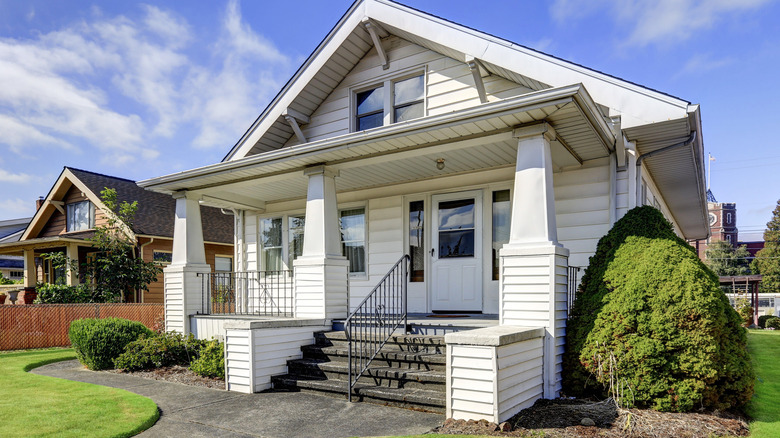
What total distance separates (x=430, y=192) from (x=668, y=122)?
12.5 feet

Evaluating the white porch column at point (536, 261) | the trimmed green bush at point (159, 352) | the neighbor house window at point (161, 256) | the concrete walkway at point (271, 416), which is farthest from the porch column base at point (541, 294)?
the neighbor house window at point (161, 256)

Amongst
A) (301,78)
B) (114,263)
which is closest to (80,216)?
(114,263)

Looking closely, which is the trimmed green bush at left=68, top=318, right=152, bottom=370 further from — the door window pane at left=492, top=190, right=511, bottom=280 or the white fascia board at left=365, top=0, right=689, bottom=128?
the white fascia board at left=365, top=0, right=689, bottom=128

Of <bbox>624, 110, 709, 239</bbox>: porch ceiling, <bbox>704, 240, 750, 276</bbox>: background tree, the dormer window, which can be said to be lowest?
<bbox>704, 240, 750, 276</bbox>: background tree

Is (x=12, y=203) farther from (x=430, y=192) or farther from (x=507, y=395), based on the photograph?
(x=507, y=395)

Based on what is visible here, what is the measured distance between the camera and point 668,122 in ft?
21.0

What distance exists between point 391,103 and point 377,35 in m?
1.26

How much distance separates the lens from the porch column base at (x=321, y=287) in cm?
726

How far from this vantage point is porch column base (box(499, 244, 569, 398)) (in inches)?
209

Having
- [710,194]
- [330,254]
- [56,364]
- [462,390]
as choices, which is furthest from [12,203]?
[710,194]

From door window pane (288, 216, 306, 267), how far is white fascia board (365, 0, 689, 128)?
4.46 metres

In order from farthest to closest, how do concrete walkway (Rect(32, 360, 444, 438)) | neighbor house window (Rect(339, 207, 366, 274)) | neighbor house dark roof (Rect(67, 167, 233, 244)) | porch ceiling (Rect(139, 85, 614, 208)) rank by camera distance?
1. neighbor house dark roof (Rect(67, 167, 233, 244))
2. neighbor house window (Rect(339, 207, 366, 274))
3. porch ceiling (Rect(139, 85, 614, 208))
4. concrete walkway (Rect(32, 360, 444, 438))

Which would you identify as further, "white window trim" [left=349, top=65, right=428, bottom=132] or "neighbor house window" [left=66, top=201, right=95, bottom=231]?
"neighbor house window" [left=66, top=201, right=95, bottom=231]

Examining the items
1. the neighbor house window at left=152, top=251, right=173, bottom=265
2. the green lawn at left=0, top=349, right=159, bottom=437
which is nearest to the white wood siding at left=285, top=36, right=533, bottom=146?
the green lawn at left=0, top=349, right=159, bottom=437
